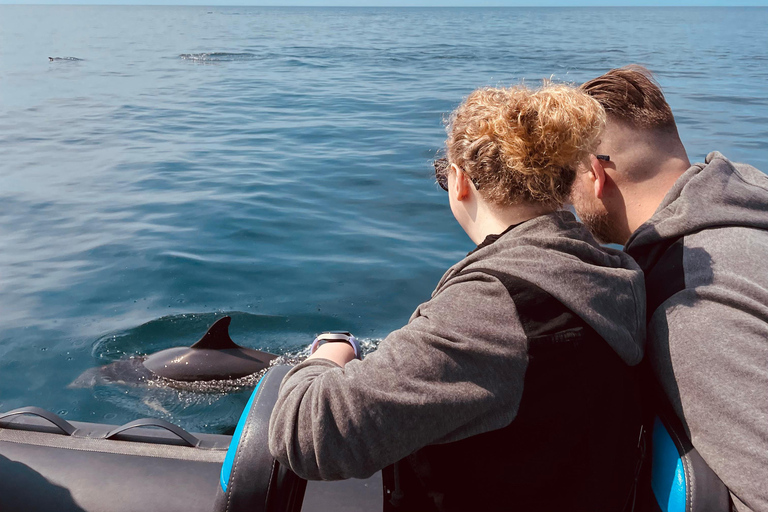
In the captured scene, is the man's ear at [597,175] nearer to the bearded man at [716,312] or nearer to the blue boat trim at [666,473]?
the bearded man at [716,312]

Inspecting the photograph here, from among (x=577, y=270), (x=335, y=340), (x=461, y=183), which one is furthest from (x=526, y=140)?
(x=335, y=340)

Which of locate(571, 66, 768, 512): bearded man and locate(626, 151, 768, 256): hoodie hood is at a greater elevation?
locate(626, 151, 768, 256): hoodie hood

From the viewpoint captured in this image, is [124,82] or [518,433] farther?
[124,82]

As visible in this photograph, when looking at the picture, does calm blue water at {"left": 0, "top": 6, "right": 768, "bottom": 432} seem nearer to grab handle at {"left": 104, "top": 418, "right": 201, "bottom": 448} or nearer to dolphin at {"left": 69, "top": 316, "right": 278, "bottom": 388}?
dolphin at {"left": 69, "top": 316, "right": 278, "bottom": 388}

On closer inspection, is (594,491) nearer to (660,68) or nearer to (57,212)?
(57,212)

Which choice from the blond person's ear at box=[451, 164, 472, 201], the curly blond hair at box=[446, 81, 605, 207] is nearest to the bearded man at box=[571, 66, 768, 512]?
the curly blond hair at box=[446, 81, 605, 207]

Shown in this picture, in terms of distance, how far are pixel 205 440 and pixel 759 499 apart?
2502mm

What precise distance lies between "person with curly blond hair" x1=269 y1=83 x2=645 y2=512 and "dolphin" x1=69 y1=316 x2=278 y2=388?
11.4 ft

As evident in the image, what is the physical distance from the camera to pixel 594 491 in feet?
6.61

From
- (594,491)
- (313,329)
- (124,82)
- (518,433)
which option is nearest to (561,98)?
(518,433)

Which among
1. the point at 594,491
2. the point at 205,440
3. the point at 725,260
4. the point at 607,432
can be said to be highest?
the point at 725,260

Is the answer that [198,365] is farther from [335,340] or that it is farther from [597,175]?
[597,175]

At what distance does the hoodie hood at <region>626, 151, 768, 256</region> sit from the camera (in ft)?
7.55

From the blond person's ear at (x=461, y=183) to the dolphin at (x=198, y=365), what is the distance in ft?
11.7
